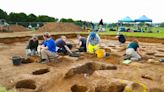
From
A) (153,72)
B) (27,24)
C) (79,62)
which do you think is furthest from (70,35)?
(153,72)

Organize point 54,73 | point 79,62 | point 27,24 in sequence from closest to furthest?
point 54,73, point 79,62, point 27,24

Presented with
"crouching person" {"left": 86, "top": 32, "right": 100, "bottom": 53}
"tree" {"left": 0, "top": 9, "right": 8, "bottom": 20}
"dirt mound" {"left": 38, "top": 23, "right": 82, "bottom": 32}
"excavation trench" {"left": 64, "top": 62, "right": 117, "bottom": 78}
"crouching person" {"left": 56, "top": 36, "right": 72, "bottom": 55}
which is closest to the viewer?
"excavation trench" {"left": 64, "top": 62, "right": 117, "bottom": 78}

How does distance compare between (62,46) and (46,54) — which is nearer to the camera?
(46,54)

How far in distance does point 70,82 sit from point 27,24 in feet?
109

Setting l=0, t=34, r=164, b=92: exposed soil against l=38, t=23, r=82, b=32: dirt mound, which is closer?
l=0, t=34, r=164, b=92: exposed soil

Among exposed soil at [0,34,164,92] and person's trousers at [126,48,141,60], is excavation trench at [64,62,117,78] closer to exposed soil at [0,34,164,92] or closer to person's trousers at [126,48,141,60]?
exposed soil at [0,34,164,92]

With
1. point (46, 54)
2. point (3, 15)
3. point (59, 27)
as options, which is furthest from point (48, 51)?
point (3, 15)

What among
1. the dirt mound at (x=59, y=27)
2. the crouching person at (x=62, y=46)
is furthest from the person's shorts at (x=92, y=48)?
the dirt mound at (x=59, y=27)

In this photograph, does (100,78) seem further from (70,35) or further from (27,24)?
(27,24)

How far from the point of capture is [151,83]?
27.0 feet

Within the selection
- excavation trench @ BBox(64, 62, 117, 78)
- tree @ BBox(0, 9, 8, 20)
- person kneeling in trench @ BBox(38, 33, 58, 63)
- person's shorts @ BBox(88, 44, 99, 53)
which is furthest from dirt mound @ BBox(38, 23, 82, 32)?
excavation trench @ BBox(64, 62, 117, 78)

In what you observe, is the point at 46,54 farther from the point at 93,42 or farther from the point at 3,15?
the point at 3,15

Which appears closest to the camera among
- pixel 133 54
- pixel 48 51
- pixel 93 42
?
pixel 48 51

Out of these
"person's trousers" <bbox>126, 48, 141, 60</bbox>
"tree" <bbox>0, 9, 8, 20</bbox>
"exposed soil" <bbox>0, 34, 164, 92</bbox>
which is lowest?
"exposed soil" <bbox>0, 34, 164, 92</bbox>
